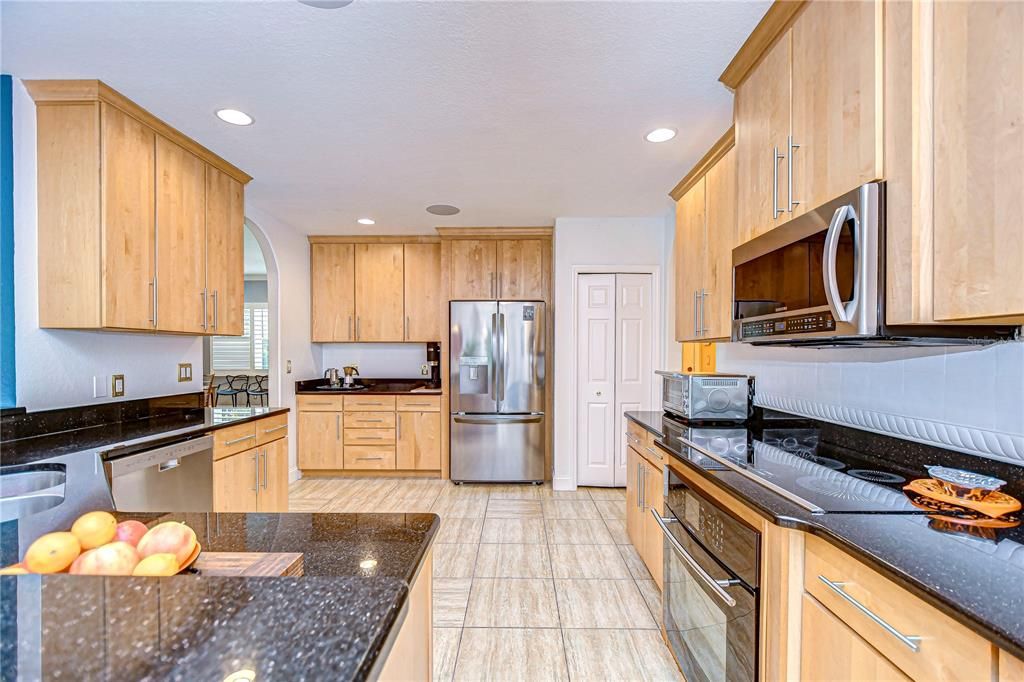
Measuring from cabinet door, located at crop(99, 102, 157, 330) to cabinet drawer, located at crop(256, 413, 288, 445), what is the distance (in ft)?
2.71

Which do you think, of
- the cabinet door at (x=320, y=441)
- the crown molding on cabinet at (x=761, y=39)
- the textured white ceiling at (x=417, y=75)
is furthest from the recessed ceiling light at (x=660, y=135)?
the cabinet door at (x=320, y=441)

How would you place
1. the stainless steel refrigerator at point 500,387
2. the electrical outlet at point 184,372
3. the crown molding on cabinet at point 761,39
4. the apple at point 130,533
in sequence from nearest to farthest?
1. the apple at point 130,533
2. the crown molding on cabinet at point 761,39
3. the electrical outlet at point 184,372
4. the stainless steel refrigerator at point 500,387

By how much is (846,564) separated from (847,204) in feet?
2.99

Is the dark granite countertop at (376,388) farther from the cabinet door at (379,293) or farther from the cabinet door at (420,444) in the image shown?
the cabinet door at (379,293)

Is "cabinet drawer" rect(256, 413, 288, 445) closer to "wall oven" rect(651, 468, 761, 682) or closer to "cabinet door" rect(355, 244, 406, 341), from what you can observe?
"cabinet door" rect(355, 244, 406, 341)

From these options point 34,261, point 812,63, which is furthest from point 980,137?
point 34,261

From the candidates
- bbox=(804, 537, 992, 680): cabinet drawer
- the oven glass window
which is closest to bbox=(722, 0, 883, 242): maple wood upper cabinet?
Answer: the oven glass window

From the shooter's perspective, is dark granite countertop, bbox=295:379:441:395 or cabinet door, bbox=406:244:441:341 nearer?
dark granite countertop, bbox=295:379:441:395

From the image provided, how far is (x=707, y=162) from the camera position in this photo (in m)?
2.64

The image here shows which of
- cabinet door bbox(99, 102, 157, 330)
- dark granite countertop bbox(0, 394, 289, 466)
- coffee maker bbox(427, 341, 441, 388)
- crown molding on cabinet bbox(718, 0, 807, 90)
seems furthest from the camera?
coffee maker bbox(427, 341, 441, 388)

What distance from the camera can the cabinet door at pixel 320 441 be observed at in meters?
4.73

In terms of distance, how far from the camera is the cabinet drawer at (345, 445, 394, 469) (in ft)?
15.5

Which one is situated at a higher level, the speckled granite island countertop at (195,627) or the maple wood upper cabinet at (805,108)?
the maple wood upper cabinet at (805,108)

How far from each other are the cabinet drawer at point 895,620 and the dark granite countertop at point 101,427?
2.45 metres
